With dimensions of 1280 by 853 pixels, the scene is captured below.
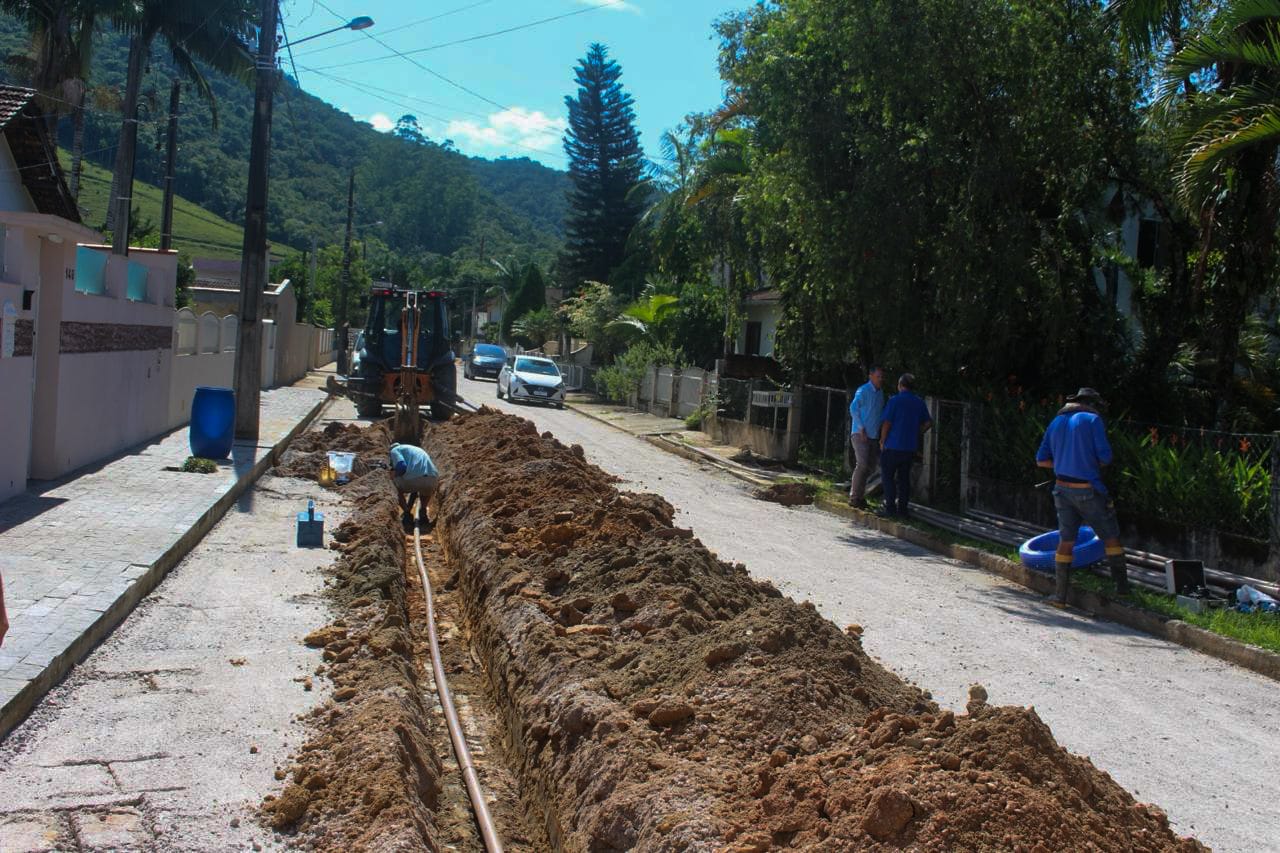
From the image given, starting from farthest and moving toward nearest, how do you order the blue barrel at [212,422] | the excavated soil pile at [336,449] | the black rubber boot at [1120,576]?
the excavated soil pile at [336,449] → the blue barrel at [212,422] → the black rubber boot at [1120,576]

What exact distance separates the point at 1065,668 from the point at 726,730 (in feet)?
13.3

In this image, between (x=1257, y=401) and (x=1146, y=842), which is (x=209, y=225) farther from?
(x=1146, y=842)

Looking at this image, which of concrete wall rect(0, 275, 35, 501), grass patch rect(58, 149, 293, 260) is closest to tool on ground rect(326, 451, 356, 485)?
concrete wall rect(0, 275, 35, 501)

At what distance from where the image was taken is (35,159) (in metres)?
14.7

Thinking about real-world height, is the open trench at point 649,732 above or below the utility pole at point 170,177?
below

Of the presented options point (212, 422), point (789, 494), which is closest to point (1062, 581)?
point (789, 494)

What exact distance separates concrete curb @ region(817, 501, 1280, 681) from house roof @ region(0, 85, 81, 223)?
1126 centimetres

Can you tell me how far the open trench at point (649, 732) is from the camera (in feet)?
14.5

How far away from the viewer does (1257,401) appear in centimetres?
1911

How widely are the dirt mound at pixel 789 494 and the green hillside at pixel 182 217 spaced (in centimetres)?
4786

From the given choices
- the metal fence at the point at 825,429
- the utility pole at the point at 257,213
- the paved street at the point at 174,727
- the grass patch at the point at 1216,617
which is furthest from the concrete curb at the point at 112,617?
the metal fence at the point at 825,429

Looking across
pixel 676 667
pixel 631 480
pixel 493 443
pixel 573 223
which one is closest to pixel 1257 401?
pixel 631 480

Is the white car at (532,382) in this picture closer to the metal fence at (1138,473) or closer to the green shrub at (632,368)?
the green shrub at (632,368)

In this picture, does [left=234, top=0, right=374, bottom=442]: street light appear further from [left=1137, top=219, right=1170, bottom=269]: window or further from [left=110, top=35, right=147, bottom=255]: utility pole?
[left=1137, top=219, right=1170, bottom=269]: window
